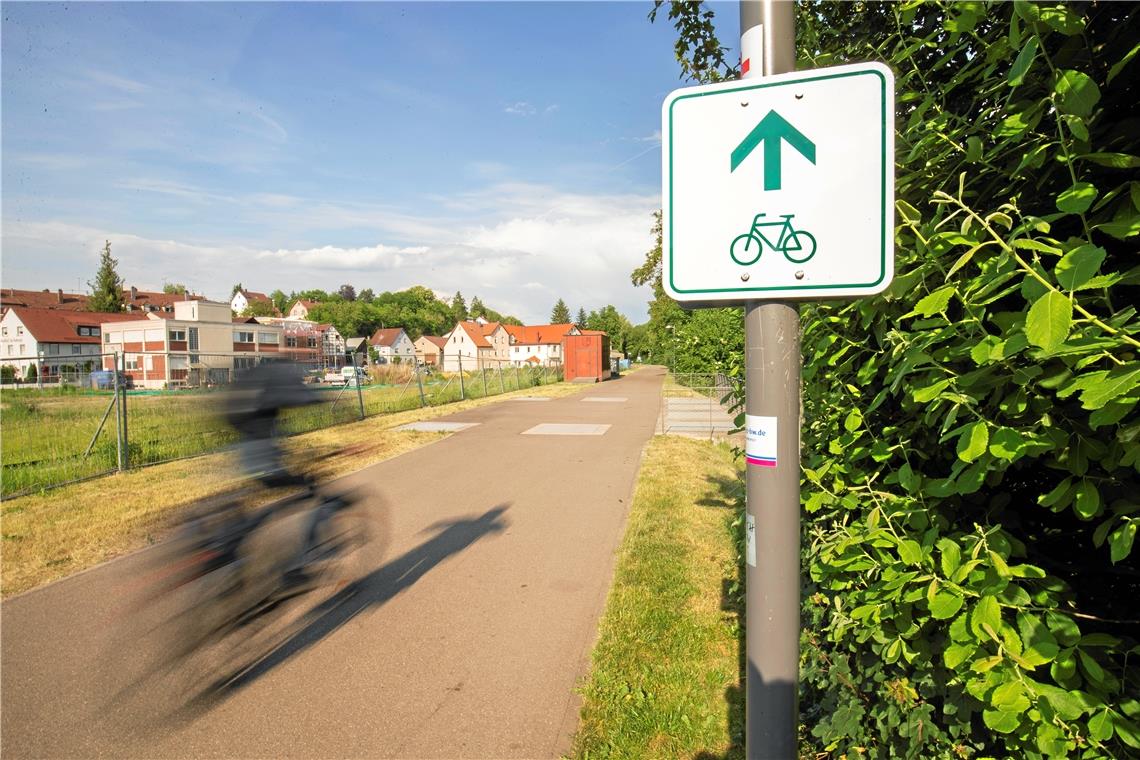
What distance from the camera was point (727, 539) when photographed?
585cm

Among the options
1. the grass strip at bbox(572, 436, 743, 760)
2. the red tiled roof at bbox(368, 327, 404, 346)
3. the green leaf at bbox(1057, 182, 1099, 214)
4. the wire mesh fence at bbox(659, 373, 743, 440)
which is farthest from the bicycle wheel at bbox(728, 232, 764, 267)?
the red tiled roof at bbox(368, 327, 404, 346)

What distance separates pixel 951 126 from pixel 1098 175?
0.56 metres

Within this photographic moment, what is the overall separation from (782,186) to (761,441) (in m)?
0.55

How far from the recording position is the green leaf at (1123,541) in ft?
3.52

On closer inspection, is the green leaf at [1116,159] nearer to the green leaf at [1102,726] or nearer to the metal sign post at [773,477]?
the metal sign post at [773,477]

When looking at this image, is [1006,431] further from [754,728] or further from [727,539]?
[727,539]

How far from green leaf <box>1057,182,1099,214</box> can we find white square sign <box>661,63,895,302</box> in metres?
0.30

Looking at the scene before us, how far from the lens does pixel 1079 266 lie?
108cm

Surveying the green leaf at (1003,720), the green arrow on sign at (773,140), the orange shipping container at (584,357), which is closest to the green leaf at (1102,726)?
the green leaf at (1003,720)

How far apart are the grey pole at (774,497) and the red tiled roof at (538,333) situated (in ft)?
298

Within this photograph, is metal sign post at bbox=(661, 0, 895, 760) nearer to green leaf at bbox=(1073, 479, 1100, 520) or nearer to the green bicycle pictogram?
the green bicycle pictogram

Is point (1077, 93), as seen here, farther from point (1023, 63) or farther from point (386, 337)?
point (386, 337)

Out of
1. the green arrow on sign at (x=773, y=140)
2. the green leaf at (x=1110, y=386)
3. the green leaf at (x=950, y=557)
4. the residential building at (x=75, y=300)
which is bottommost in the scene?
the green leaf at (x=950, y=557)

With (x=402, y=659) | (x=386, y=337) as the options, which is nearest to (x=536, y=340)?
(x=386, y=337)
